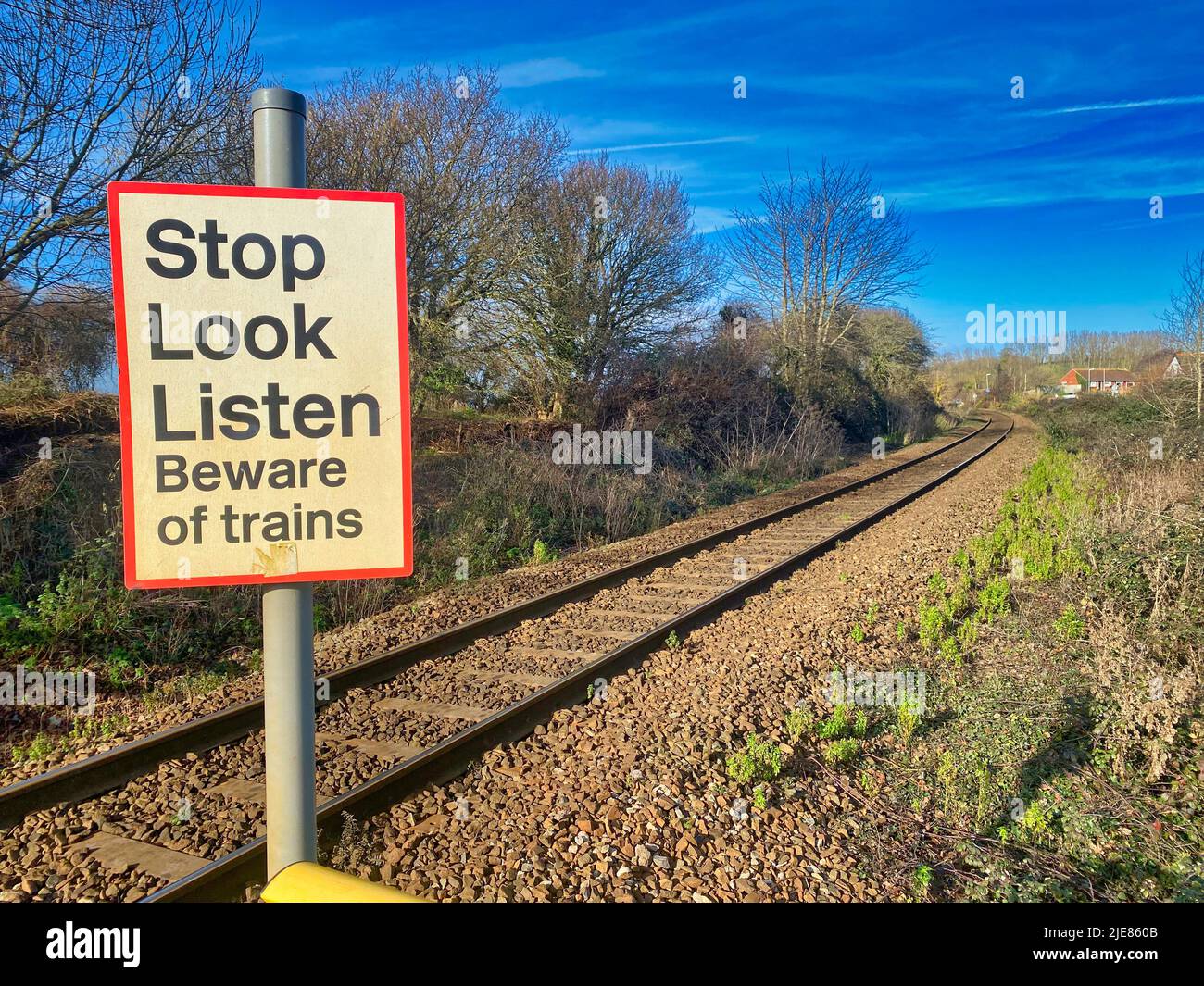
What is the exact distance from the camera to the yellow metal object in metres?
1.37

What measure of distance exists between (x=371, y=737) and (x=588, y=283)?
16536 mm

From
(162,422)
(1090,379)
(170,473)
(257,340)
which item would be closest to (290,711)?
(170,473)

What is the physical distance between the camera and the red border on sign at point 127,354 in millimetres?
1572

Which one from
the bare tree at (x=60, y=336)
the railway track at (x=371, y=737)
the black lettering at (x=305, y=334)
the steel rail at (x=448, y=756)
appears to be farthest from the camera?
the bare tree at (x=60, y=336)

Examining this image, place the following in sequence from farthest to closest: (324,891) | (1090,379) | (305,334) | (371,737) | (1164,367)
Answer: (1090,379), (1164,367), (371,737), (305,334), (324,891)

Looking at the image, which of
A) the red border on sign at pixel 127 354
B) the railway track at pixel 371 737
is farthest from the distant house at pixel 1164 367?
the red border on sign at pixel 127 354

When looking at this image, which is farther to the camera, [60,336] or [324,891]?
[60,336]

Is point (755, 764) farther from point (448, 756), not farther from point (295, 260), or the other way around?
point (295, 260)

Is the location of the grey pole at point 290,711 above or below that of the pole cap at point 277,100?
below

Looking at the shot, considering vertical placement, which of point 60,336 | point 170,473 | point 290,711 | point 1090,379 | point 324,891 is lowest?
point 324,891

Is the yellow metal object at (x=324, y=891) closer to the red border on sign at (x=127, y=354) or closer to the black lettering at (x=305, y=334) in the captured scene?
the red border on sign at (x=127, y=354)

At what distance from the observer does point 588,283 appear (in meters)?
20.0

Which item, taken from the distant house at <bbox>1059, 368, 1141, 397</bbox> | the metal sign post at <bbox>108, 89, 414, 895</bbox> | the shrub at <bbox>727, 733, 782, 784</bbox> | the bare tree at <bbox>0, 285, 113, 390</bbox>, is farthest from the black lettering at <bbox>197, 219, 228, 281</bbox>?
the distant house at <bbox>1059, 368, 1141, 397</bbox>
